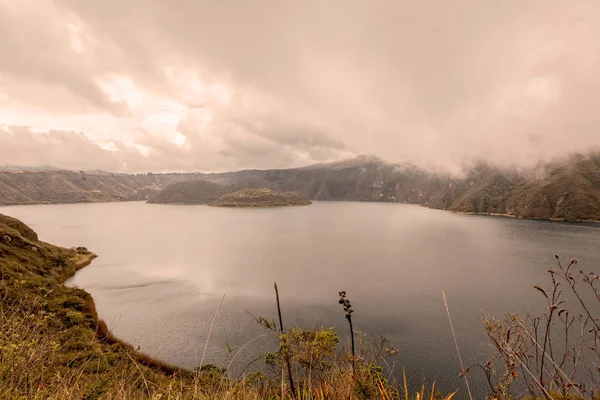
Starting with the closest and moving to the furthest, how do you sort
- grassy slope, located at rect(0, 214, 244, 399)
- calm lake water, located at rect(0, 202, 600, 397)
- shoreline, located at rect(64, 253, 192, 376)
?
grassy slope, located at rect(0, 214, 244, 399) → shoreline, located at rect(64, 253, 192, 376) → calm lake water, located at rect(0, 202, 600, 397)

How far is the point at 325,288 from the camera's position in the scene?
193ft

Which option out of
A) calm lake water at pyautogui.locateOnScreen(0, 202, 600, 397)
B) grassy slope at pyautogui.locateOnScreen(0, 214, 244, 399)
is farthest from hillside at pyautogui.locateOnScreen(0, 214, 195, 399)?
calm lake water at pyautogui.locateOnScreen(0, 202, 600, 397)

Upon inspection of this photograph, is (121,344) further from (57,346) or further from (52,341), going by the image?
(52,341)

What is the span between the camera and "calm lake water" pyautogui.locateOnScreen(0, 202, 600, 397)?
35.6 metres

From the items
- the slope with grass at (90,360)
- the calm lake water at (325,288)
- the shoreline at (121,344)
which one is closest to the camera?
the slope with grass at (90,360)

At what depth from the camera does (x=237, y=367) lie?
30297 millimetres

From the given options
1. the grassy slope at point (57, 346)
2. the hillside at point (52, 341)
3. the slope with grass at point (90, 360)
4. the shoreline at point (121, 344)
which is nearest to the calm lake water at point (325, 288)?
the shoreline at point (121, 344)

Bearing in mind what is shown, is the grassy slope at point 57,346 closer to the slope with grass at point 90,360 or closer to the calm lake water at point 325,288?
the slope with grass at point 90,360

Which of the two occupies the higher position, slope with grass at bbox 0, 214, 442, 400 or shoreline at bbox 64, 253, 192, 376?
slope with grass at bbox 0, 214, 442, 400

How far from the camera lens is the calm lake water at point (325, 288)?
117 ft

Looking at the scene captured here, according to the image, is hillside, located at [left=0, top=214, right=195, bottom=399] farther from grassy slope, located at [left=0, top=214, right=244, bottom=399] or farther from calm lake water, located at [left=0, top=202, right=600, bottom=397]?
calm lake water, located at [left=0, top=202, right=600, bottom=397]

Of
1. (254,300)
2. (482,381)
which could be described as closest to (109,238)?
(254,300)

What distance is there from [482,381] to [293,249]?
77.5 meters

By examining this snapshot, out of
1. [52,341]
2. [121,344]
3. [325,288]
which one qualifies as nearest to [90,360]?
[52,341]
